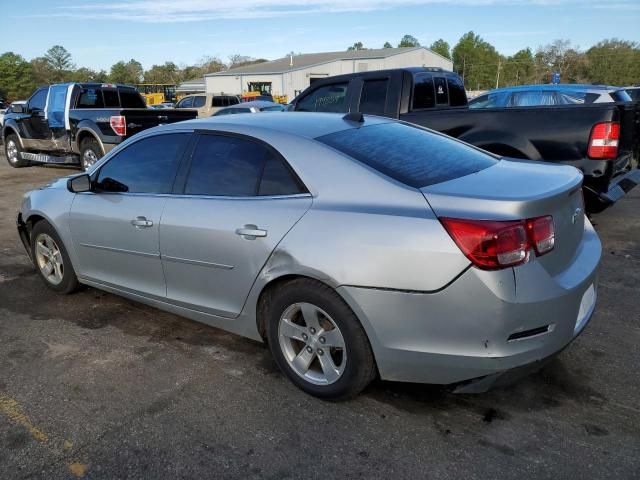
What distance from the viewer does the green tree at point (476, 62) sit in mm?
113312

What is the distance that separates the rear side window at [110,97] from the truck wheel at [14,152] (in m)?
2.97

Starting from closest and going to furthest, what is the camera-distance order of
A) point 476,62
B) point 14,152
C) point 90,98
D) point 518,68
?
point 90,98, point 14,152, point 518,68, point 476,62

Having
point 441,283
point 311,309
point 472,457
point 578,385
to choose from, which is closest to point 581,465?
point 472,457

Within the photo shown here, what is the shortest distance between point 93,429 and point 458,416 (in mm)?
1912

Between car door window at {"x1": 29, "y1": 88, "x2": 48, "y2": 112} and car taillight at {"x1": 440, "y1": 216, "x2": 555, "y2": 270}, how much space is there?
12.3 meters

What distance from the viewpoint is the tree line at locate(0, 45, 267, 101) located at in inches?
3036

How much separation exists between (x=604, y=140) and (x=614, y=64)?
95566 mm

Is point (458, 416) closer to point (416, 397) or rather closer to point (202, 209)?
point (416, 397)

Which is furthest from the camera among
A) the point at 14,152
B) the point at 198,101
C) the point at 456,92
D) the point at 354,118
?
the point at 198,101

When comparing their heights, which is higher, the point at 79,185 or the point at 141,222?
the point at 79,185

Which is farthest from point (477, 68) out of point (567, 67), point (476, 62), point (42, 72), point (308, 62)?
point (42, 72)

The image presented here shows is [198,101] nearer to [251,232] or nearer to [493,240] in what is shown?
[251,232]

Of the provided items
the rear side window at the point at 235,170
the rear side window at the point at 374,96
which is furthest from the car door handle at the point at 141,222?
the rear side window at the point at 374,96

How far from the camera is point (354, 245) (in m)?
2.62
